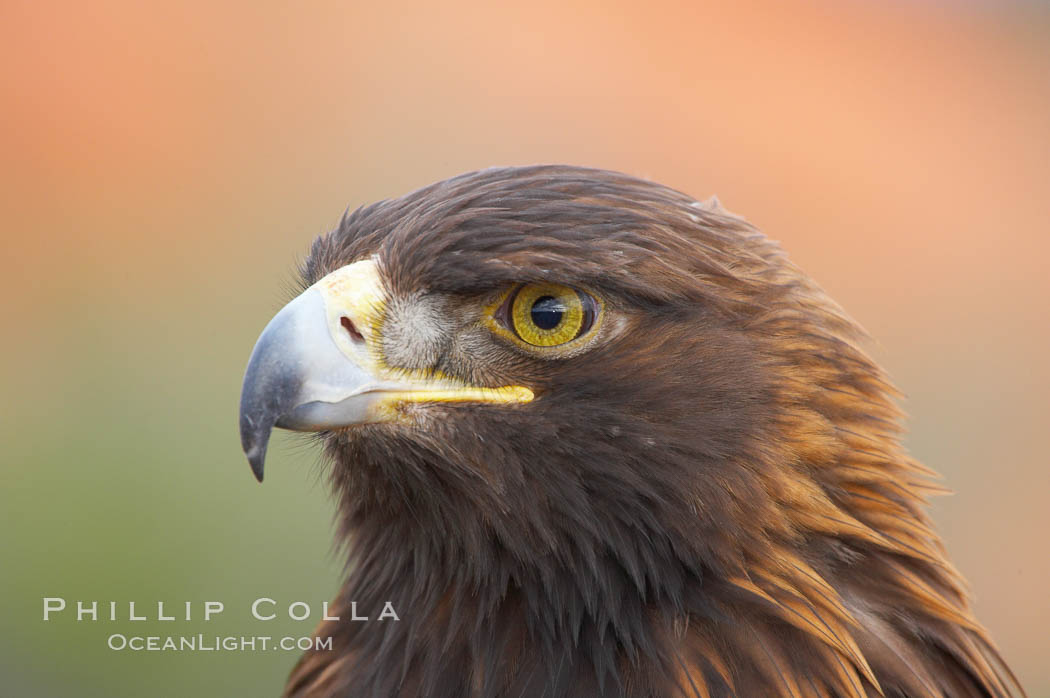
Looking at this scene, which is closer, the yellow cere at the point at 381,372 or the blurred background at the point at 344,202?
the yellow cere at the point at 381,372

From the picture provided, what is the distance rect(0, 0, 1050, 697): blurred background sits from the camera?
482 centimetres

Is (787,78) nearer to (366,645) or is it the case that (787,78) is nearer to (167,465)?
(167,465)

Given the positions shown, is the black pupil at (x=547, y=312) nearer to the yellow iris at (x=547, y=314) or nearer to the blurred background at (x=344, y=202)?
the yellow iris at (x=547, y=314)

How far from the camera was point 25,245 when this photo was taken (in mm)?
5547

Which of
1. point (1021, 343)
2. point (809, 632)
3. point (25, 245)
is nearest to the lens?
point (809, 632)

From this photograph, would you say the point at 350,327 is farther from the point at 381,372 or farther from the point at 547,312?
the point at 547,312

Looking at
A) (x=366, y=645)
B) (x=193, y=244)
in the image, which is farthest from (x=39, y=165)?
(x=366, y=645)

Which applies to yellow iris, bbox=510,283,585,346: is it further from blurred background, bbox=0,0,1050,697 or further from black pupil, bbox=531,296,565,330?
blurred background, bbox=0,0,1050,697

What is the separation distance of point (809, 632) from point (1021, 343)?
4833 mm

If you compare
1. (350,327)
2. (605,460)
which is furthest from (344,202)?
(605,460)

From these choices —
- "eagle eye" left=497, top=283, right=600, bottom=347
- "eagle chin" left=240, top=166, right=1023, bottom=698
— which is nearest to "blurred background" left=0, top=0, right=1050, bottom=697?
"eagle chin" left=240, top=166, right=1023, bottom=698

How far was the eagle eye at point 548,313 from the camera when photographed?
176 centimetres

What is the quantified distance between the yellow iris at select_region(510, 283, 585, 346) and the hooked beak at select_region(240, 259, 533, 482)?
0.30ft

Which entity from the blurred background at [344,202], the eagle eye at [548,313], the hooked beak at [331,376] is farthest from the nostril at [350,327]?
the blurred background at [344,202]
